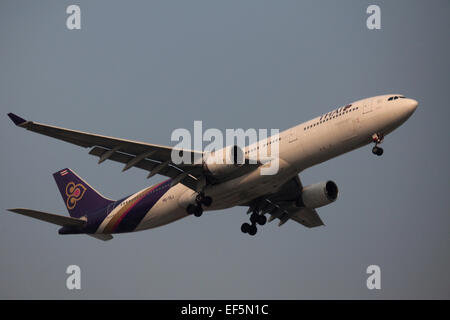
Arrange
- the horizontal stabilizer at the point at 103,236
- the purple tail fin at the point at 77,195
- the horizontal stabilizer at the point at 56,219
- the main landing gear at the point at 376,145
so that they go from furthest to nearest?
the purple tail fin at the point at 77,195 < the horizontal stabilizer at the point at 103,236 < the horizontal stabilizer at the point at 56,219 < the main landing gear at the point at 376,145

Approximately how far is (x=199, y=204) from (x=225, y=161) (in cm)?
338

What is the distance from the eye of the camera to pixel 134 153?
36.4 m

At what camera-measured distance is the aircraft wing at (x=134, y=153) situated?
3384 cm

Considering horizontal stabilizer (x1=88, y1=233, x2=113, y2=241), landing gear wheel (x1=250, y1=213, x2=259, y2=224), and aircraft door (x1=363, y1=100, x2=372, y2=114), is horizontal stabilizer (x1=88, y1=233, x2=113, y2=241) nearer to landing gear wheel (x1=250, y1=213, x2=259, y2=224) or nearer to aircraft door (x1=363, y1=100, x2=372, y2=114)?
landing gear wheel (x1=250, y1=213, x2=259, y2=224)

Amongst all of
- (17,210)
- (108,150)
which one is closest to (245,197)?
(108,150)

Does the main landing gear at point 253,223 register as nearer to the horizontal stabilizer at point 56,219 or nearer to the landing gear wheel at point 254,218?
the landing gear wheel at point 254,218

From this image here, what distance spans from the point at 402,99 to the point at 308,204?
9897 mm

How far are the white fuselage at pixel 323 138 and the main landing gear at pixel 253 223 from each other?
5.45 meters

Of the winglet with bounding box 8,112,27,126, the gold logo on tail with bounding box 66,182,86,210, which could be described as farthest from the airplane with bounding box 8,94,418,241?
the gold logo on tail with bounding box 66,182,86,210

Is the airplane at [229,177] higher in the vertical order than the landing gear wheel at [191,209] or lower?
higher

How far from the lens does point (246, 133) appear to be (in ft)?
127

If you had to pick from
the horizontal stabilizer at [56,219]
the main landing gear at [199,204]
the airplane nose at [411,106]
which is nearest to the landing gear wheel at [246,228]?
the main landing gear at [199,204]

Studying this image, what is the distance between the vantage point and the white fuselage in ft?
112

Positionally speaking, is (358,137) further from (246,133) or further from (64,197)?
(64,197)
